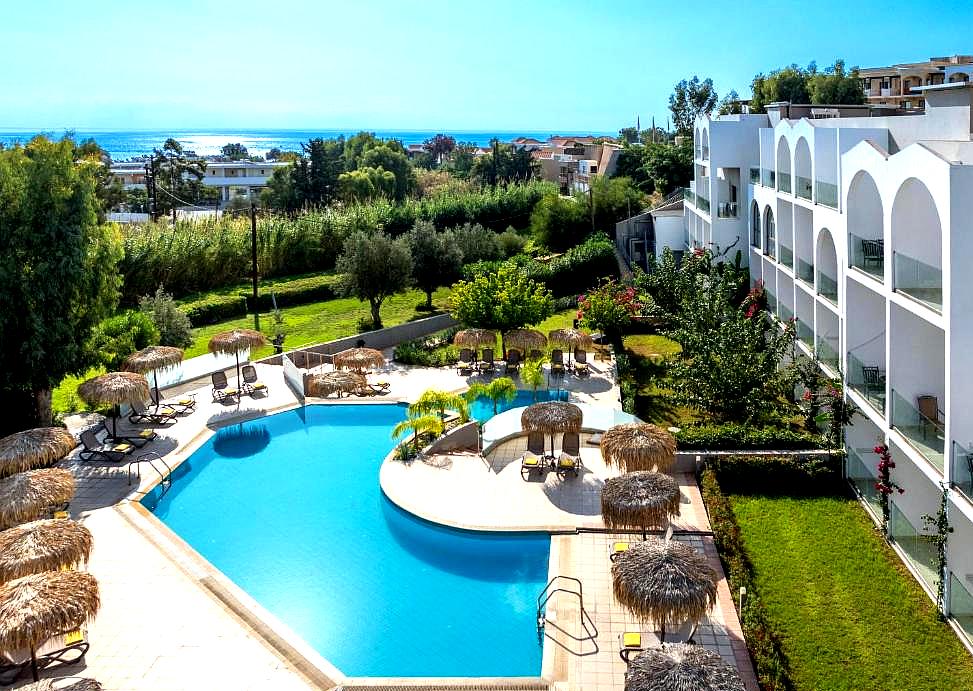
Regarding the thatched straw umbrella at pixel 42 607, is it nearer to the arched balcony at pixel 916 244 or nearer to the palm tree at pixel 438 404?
the palm tree at pixel 438 404

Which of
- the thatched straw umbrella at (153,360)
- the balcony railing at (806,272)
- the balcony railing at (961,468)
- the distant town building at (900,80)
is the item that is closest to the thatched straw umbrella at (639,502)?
the balcony railing at (961,468)

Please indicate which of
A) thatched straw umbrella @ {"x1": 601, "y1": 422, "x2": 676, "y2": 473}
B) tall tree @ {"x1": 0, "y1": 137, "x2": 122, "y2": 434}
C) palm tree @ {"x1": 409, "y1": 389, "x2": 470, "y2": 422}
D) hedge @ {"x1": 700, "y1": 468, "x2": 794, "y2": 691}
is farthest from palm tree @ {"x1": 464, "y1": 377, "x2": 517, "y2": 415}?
tall tree @ {"x1": 0, "y1": 137, "x2": 122, "y2": 434}

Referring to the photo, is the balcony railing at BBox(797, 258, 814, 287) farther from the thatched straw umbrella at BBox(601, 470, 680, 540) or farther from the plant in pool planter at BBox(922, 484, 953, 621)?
the plant in pool planter at BBox(922, 484, 953, 621)

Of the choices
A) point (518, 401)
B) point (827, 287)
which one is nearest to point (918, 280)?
point (827, 287)

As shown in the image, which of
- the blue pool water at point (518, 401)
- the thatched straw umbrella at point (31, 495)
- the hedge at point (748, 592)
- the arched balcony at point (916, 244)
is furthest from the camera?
the blue pool water at point (518, 401)

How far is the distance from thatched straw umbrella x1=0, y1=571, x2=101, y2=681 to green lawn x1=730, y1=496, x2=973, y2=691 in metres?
11.2

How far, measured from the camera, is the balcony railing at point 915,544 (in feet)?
49.4

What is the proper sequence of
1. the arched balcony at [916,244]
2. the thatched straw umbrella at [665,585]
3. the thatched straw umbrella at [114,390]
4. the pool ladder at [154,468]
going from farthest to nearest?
the thatched straw umbrella at [114,390], the pool ladder at [154,468], the arched balcony at [916,244], the thatched straw umbrella at [665,585]

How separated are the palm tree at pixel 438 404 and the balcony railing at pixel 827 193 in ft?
36.3

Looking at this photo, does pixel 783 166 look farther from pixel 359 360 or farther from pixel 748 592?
pixel 748 592

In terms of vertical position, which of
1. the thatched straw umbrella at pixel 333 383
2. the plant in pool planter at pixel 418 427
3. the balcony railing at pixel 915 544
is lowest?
the balcony railing at pixel 915 544

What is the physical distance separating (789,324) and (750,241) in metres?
9.32

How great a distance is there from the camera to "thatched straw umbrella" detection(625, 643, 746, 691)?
1073 cm

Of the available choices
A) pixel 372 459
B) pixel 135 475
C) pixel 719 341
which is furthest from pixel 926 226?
pixel 135 475
